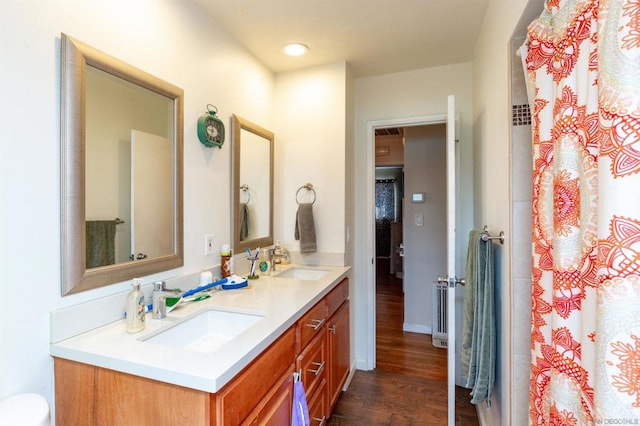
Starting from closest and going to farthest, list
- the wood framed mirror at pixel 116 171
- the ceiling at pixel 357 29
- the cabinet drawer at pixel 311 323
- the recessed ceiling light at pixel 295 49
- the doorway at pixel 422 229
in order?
1. the wood framed mirror at pixel 116 171
2. the cabinet drawer at pixel 311 323
3. the ceiling at pixel 357 29
4. the recessed ceiling light at pixel 295 49
5. the doorway at pixel 422 229

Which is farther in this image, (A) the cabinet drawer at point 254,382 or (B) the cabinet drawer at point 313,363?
(B) the cabinet drawer at point 313,363

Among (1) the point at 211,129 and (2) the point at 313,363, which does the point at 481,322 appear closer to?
(2) the point at 313,363

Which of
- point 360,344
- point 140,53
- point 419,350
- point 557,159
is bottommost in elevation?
point 419,350

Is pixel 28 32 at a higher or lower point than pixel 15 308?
higher

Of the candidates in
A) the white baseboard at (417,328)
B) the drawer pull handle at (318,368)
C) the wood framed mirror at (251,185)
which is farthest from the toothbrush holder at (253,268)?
the white baseboard at (417,328)

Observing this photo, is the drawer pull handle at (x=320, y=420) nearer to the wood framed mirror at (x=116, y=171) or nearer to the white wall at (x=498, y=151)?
the white wall at (x=498, y=151)

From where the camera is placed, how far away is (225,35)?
1832 millimetres

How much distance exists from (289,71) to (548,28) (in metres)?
1.85

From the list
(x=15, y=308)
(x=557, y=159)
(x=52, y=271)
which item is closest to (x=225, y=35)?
(x=52, y=271)

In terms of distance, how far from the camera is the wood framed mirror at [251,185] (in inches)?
75.0

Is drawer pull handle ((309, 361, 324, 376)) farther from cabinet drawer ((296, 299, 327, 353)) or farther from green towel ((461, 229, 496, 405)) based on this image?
green towel ((461, 229, 496, 405))

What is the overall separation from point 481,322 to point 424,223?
1843mm

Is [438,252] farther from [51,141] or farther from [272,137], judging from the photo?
[51,141]

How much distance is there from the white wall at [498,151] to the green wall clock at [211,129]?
1420 millimetres
